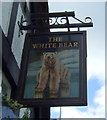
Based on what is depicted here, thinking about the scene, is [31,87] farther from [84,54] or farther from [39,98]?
[84,54]

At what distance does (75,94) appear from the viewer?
21.6ft

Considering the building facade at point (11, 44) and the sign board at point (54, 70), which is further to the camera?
the building facade at point (11, 44)

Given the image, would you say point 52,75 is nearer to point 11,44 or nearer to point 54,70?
point 54,70

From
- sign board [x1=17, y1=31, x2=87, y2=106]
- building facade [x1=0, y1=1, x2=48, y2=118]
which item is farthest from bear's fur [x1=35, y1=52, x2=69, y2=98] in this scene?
building facade [x1=0, y1=1, x2=48, y2=118]

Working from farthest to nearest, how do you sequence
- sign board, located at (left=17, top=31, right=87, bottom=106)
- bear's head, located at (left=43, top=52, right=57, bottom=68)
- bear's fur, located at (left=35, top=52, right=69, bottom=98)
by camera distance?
bear's head, located at (left=43, top=52, right=57, bottom=68)
bear's fur, located at (left=35, top=52, right=69, bottom=98)
sign board, located at (left=17, top=31, right=87, bottom=106)

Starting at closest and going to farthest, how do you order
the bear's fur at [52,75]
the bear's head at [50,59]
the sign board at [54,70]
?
1. the sign board at [54,70]
2. the bear's fur at [52,75]
3. the bear's head at [50,59]

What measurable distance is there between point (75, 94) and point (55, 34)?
1762 millimetres

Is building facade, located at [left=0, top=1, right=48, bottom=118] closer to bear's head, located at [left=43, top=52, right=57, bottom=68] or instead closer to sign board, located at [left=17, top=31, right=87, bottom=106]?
sign board, located at [left=17, top=31, right=87, bottom=106]

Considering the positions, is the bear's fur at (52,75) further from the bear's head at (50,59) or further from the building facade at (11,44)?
the building facade at (11,44)

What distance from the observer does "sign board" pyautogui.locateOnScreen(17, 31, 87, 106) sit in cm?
658

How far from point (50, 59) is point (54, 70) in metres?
0.29

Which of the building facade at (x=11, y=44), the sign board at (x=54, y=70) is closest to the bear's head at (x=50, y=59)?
the sign board at (x=54, y=70)

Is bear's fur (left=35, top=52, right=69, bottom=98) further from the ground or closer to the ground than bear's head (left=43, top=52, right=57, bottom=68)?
closer to the ground

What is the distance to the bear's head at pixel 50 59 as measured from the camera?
724 cm
